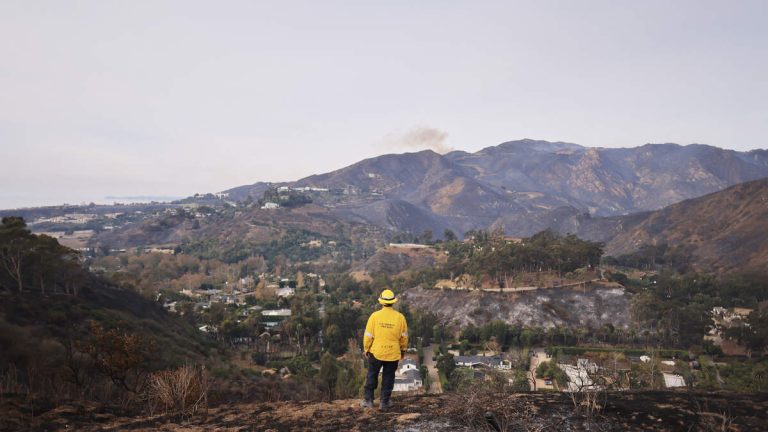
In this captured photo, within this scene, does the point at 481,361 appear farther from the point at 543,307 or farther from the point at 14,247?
the point at 14,247

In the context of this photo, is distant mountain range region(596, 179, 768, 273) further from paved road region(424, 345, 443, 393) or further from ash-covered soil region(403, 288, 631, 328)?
paved road region(424, 345, 443, 393)

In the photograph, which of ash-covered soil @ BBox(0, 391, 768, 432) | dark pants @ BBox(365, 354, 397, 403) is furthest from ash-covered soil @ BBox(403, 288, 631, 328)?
dark pants @ BBox(365, 354, 397, 403)

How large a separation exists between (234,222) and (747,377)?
438 ft

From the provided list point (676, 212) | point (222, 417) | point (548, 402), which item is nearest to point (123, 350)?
point (222, 417)

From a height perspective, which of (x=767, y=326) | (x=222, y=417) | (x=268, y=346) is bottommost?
(x=268, y=346)

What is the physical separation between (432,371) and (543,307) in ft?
76.4

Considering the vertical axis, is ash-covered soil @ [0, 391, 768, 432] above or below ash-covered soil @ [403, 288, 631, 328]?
above

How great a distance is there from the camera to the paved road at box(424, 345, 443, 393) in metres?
31.4

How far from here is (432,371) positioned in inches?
1464

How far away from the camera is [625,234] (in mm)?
136875

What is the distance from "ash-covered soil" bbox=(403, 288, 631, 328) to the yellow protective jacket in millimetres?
48470

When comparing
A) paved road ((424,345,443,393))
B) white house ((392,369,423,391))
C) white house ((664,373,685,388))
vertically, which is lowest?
paved road ((424,345,443,393))

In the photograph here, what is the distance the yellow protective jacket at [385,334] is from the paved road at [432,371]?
23.9 m

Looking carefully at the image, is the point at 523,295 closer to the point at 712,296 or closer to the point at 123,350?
the point at 712,296
